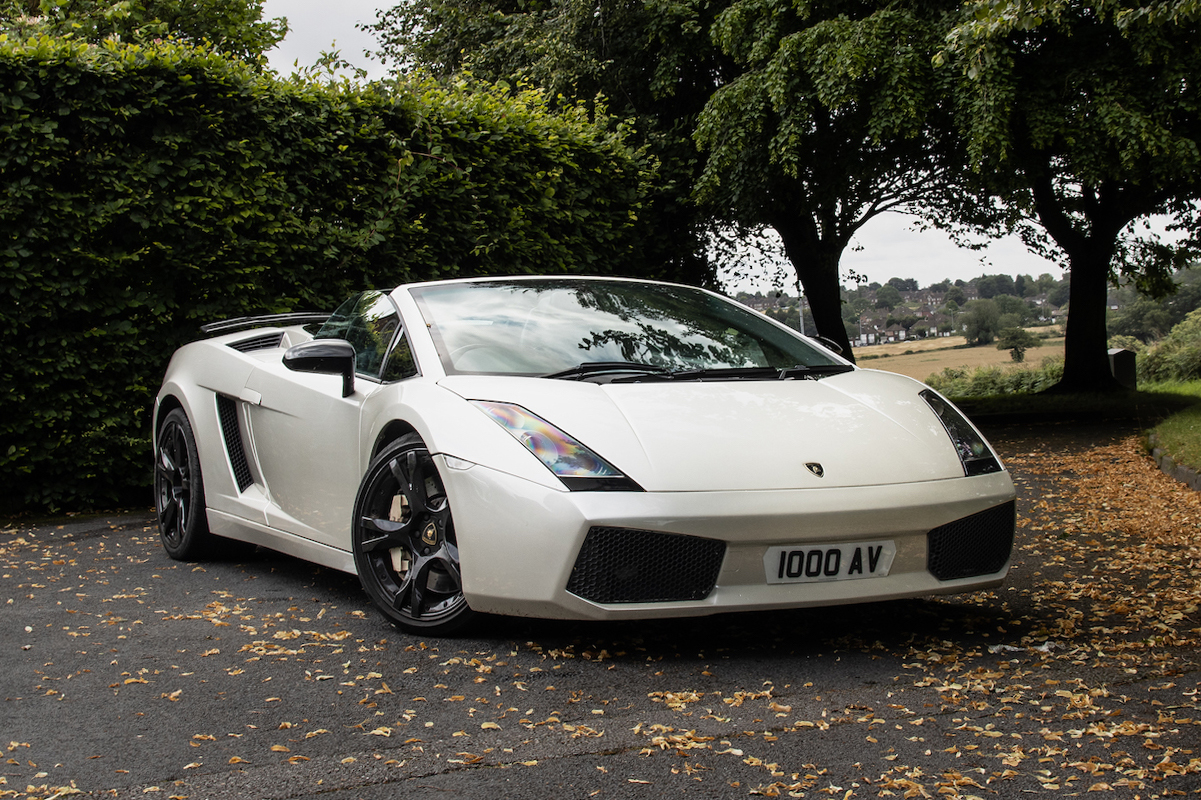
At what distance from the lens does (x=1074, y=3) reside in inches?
473

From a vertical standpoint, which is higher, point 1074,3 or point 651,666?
point 1074,3

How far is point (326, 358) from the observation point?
4156 mm

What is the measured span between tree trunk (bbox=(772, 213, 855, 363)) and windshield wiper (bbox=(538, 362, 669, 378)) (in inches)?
564

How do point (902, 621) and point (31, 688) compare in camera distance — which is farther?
point (902, 621)

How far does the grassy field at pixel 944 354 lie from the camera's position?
2650cm

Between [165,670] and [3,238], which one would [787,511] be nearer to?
[165,670]

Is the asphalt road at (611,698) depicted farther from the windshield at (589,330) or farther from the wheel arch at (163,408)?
the wheel arch at (163,408)

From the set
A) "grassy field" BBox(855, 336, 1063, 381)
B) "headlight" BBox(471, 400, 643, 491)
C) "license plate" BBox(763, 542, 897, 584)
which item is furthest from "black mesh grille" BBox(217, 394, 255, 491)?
"grassy field" BBox(855, 336, 1063, 381)

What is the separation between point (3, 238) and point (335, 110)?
8.36 feet

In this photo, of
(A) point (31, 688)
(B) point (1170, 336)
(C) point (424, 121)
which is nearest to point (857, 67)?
(C) point (424, 121)

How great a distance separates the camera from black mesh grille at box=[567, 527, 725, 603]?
3.24m

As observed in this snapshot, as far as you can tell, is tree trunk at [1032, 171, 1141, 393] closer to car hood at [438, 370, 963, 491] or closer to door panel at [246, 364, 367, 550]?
car hood at [438, 370, 963, 491]

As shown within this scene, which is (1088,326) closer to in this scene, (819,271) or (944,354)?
(819,271)

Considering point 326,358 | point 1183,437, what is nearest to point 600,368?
point 326,358
